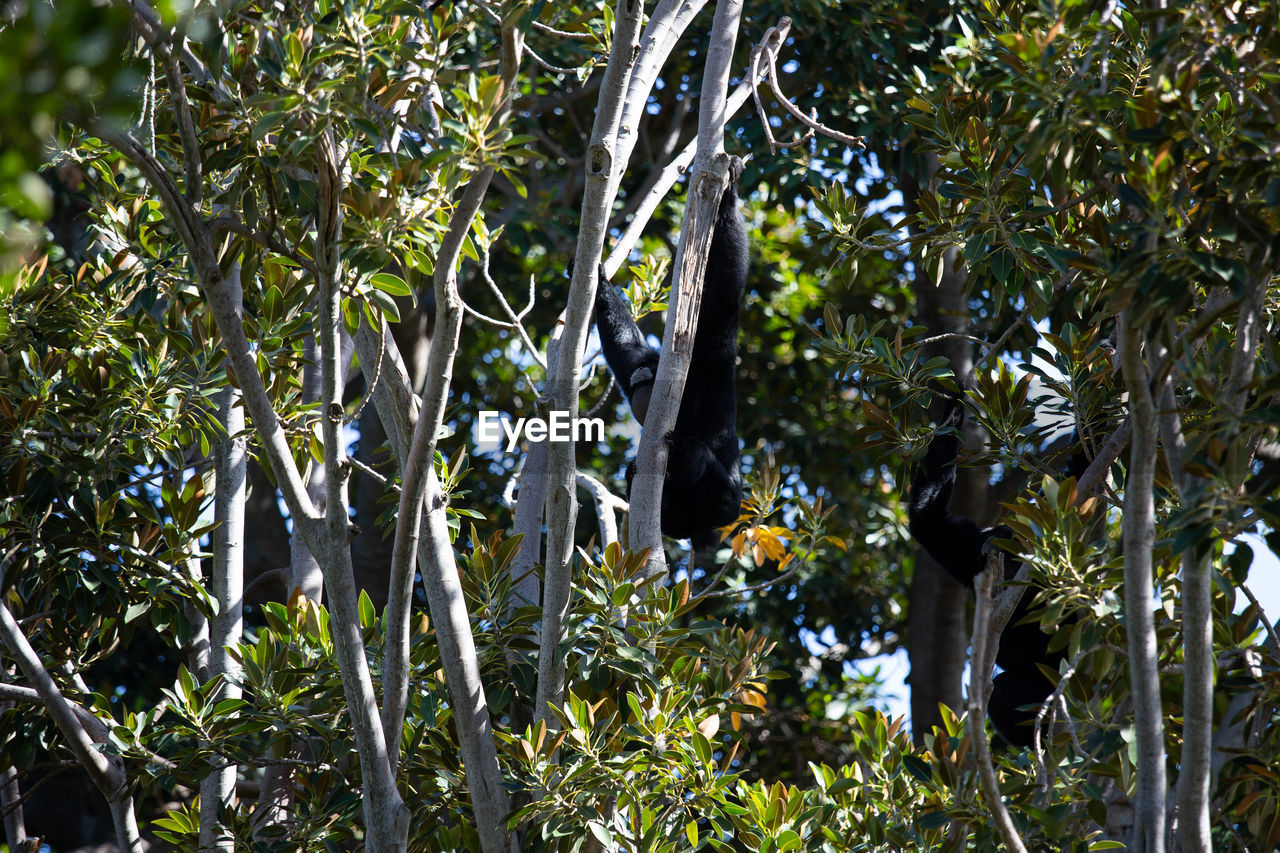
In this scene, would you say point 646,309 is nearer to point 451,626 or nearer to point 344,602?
point 451,626

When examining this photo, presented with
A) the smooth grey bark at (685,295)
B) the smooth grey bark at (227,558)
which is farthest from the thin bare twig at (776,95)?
the smooth grey bark at (227,558)

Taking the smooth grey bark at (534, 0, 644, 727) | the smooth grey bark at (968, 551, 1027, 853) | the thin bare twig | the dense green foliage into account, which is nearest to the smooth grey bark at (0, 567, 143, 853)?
the dense green foliage

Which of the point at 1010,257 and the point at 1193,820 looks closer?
the point at 1193,820

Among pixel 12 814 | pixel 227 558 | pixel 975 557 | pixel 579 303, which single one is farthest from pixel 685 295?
pixel 12 814

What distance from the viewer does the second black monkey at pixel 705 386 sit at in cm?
403

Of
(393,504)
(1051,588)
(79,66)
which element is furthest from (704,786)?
(79,66)

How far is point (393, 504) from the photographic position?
10.4 feet

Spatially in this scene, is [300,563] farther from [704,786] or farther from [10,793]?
[704,786]

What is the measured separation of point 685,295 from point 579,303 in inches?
31.6

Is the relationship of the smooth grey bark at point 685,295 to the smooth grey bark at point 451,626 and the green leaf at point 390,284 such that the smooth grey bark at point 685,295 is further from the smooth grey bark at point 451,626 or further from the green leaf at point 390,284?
the green leaf at point 390,284

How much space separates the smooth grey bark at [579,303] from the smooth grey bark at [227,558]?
1.25 metres

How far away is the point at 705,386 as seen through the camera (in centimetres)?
426

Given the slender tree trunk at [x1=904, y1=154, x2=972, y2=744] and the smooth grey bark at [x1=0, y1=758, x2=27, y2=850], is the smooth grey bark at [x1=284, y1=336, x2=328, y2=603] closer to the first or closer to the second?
the smooth grey bark at [x1=0, y1=758, x2=27, y2=850]

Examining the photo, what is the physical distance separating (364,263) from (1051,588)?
1.57 metres
